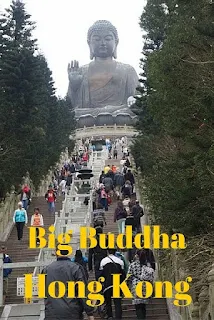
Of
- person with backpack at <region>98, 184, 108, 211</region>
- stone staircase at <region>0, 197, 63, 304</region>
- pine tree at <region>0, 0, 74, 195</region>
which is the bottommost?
stone staircase at <region>0, 197, 63, 304</region>

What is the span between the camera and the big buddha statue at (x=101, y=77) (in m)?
46.6

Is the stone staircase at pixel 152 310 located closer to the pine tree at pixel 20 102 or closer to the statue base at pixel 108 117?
the pine tree at pixel 20 102

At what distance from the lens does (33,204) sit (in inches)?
717

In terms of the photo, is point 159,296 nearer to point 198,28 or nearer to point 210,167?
point 210,167

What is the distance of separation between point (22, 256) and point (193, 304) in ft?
19.2

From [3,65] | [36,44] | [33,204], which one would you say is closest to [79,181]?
[33,204]

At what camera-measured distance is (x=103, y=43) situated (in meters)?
47.0

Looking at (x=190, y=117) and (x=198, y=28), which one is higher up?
(x=198, y=28)

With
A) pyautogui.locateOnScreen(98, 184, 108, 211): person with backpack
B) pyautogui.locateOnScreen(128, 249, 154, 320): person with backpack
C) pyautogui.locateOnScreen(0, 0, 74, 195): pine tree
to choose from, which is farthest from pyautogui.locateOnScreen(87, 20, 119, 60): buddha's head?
pyautogui.locateOnScreen(128, 249, 154, 320): person with backpack

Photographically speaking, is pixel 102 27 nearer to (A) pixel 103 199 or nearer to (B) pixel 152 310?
(A) pixel 103 199

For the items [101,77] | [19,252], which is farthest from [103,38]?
[19,252]

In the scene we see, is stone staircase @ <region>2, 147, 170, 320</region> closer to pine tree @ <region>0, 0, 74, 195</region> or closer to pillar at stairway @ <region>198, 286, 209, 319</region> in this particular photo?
pillar at stairway @ <region>198, 286, 209, 319</region>

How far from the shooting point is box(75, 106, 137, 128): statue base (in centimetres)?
4325

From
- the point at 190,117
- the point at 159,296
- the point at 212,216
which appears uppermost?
the point at 190,117
